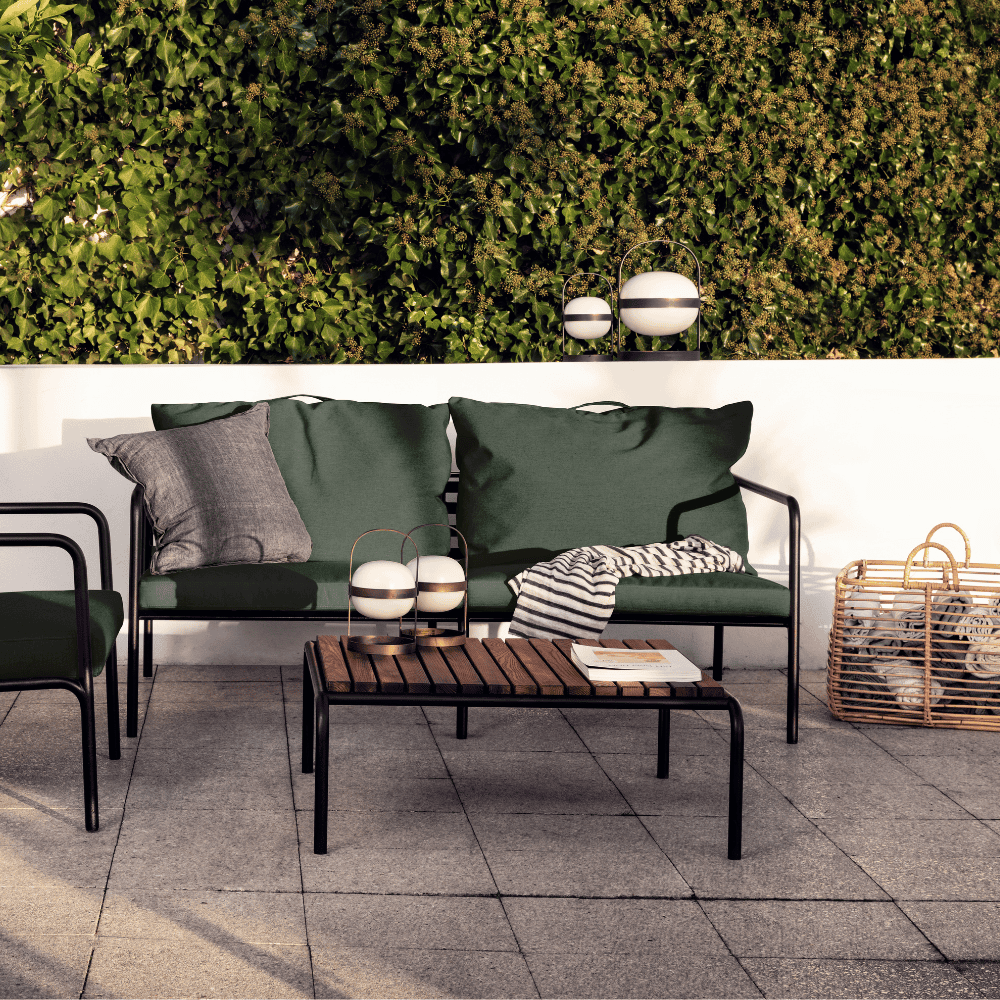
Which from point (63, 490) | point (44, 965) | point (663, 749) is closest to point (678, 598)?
point (663, 749)

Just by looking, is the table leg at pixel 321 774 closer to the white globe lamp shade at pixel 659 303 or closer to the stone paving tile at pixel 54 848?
the stone paving tile at pixel 54 848

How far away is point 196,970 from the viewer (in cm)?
186

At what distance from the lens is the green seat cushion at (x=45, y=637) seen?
7.93 feet

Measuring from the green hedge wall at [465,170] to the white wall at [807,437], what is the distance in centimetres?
50

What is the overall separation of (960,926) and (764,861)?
1.28 ft

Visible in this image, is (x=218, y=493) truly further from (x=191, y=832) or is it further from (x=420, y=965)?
(x=420, y=965)

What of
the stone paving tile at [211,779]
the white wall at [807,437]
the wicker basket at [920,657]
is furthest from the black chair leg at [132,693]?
the wicker basket at [920,657]

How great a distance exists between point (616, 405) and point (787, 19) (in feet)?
5.98

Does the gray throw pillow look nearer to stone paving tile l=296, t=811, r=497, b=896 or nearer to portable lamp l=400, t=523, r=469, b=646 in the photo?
portable lamp l=400, t=523, r=469, b=646

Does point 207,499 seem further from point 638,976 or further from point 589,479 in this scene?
point 638,976

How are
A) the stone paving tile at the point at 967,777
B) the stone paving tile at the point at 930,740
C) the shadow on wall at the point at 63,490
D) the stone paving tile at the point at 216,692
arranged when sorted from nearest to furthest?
the stone paving tile at the point at 967,777 < the stone paving tile at the point at 930,740 < the stone paving tile at the point at 216,692 < the shadow on wall at the point at 63,490

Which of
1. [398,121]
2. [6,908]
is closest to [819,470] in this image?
[398,121]

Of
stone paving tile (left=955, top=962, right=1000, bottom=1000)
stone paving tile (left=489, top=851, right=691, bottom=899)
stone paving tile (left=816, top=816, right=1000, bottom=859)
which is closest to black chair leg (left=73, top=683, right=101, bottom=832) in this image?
stone paving tile (left=489, top=851, right=691, bottom=899)

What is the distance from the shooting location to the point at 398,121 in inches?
174
